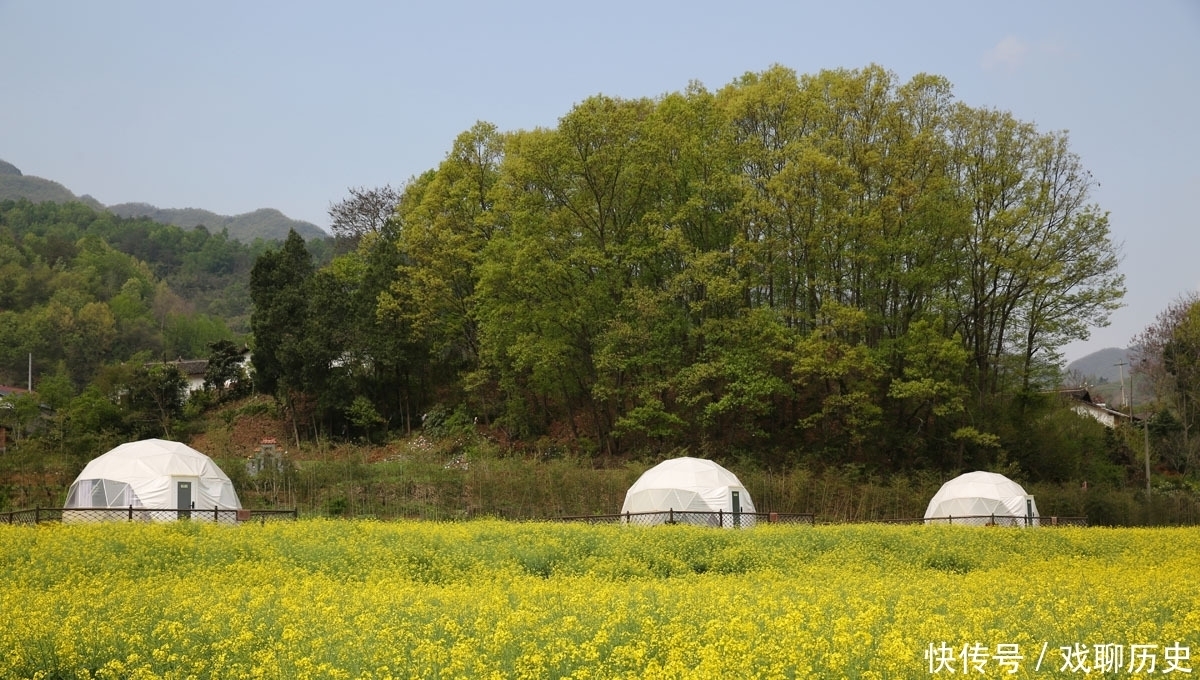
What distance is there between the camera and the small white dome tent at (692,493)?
30.7 meters

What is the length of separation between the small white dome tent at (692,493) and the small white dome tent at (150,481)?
11.8 m

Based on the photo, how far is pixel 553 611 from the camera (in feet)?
35.7

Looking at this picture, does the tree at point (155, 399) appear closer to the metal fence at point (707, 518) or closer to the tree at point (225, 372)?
the tree at point (225, 372)

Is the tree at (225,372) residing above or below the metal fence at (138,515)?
above

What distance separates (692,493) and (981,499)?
31.7 feet

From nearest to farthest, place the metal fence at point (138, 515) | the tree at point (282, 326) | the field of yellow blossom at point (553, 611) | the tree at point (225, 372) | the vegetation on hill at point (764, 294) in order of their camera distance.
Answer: the field of yellow blossom at point (553, 611) → the metal fence at point (138, 515) → the vegetation on hill at point (764, 294) → the tree at point (282, 326) → the tree at point (225, 372)

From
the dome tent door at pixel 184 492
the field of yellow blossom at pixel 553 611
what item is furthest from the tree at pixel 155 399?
the field of yellow blossom at pixel 553 611

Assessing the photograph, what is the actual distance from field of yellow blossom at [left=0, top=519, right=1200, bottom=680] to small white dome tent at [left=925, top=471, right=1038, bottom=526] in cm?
1476

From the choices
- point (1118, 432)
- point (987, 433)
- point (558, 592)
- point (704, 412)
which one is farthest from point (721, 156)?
point (558, 592)

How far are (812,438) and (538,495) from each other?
43.2 feet

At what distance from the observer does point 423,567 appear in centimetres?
1667

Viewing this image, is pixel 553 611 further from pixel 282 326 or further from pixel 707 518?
pixel 282 326

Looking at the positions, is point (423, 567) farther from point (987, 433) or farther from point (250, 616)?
point (987, 433)

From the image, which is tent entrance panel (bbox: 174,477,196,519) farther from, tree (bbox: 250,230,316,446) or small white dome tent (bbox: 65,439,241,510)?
tree (bbox: 250,230,316,446)
